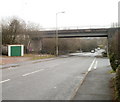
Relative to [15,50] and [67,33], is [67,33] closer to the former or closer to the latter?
[67,33]

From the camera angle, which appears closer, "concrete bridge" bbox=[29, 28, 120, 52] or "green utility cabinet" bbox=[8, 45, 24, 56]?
"green utility cabinet" bbox=[8, 45, 24, 56]

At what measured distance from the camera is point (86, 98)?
730cm

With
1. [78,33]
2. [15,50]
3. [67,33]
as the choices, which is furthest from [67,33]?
[15,50]

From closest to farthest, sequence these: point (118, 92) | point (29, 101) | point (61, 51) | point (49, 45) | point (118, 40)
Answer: point (118, 92), point (29, 101), point (118, 40), point (49, 45), point (61, 51)

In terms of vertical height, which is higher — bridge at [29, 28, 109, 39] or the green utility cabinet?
bridge at [29, 28, 109, 39]

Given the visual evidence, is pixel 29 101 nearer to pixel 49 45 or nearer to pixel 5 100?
pixel 5 100

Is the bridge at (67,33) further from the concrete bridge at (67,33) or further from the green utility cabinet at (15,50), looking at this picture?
the green utility cabinet at (15,50)

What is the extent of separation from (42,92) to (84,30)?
44836 mm

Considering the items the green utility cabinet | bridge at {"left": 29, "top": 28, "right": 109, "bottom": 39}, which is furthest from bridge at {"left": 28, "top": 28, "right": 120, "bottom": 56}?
the green utility cabinet

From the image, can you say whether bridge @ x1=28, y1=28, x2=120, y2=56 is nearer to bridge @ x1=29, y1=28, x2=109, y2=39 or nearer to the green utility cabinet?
bridge @ x1=29, y1=28, x2=109, y2=39

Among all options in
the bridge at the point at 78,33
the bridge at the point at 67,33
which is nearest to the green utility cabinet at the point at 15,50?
the bridge at the point at 67,33

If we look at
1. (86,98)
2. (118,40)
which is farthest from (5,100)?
(118,40)

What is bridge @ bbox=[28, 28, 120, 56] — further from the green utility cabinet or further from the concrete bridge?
the green utility cabinet

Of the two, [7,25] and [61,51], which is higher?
[7,25]
